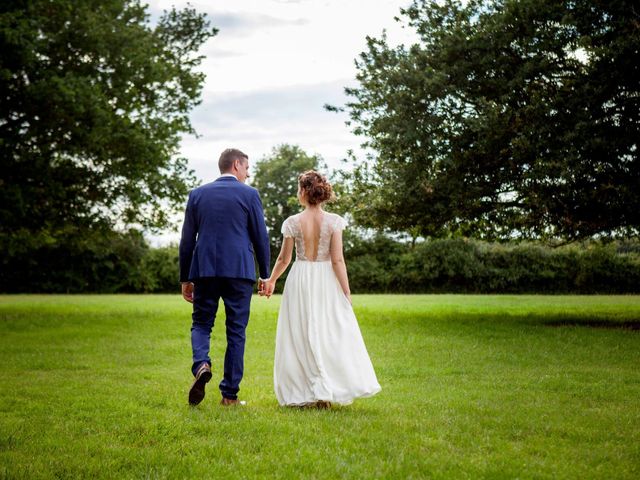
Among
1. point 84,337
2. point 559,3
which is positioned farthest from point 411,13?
point 84,337

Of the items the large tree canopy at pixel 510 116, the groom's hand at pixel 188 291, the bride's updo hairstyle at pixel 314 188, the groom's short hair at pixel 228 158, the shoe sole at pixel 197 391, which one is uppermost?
the large tree canopy at pixel 510 116

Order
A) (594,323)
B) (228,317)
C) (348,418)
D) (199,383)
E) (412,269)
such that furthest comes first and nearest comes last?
(412,269), (594,323), (228,317), (199,383), (348,418)

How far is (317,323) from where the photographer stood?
7.34 metres

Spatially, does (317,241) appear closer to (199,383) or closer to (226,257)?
(226,257)

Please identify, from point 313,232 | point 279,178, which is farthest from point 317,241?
point 279,178

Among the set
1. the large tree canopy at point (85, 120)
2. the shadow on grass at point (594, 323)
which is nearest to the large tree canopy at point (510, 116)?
the shadow on grass at point (594, 323)

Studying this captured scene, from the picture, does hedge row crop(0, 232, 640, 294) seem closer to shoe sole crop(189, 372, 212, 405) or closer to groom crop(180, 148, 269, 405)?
groom crop(180, 148, 269, 405)

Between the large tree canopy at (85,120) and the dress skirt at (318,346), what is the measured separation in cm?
1309

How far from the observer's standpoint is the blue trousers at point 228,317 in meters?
7.14

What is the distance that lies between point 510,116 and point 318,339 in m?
11.4

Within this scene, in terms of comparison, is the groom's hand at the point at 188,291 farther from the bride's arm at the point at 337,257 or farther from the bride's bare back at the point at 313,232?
the bride's arm at the point at 337,257

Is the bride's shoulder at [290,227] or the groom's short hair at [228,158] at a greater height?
the groom's short hair at [228,158]

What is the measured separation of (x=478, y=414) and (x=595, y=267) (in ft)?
126

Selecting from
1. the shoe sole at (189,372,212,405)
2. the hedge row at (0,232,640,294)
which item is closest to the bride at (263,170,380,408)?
the shoe sole at (189,372,212,405)
